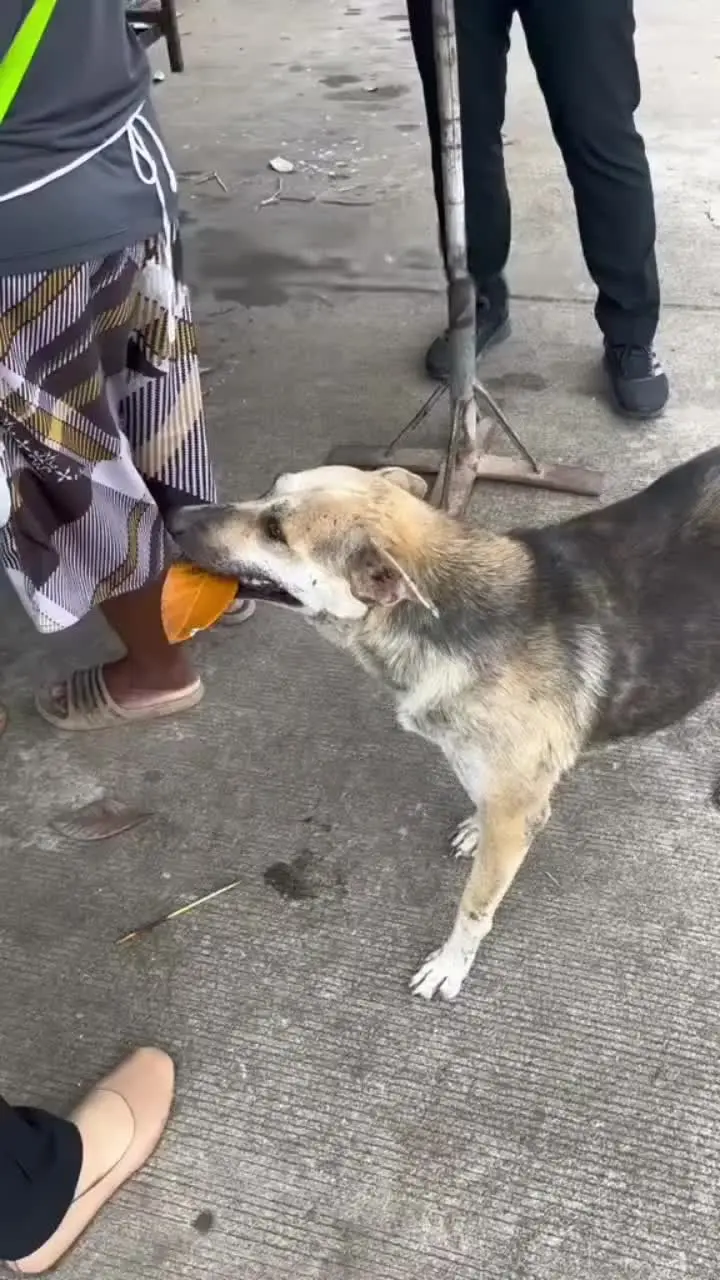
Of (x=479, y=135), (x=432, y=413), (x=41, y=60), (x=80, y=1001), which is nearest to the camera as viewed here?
(x=41, y=60)

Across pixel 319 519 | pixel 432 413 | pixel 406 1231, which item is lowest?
pixel 406 1231

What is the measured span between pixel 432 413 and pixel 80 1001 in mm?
2384

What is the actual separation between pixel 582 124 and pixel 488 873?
7.32 feet

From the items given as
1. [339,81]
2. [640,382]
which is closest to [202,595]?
[640,382]

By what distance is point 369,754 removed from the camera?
251 cm

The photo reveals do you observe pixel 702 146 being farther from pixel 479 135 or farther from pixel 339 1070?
pixel 339 1070

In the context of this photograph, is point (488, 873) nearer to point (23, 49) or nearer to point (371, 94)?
point (23, 49)

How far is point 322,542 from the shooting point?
1.75 meters

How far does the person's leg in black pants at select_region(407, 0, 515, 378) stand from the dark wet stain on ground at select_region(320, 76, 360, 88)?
3526 millimetres

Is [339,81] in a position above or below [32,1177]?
above

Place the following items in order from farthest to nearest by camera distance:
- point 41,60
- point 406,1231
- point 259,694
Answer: point 259,694 < point 406,1231 < point 41,60

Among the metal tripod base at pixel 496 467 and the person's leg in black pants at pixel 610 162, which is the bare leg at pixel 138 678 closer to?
the metal tripod base at pixel 496 467

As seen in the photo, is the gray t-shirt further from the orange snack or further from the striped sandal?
the striped sandal

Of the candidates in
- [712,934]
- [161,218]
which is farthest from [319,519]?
[712,934]
